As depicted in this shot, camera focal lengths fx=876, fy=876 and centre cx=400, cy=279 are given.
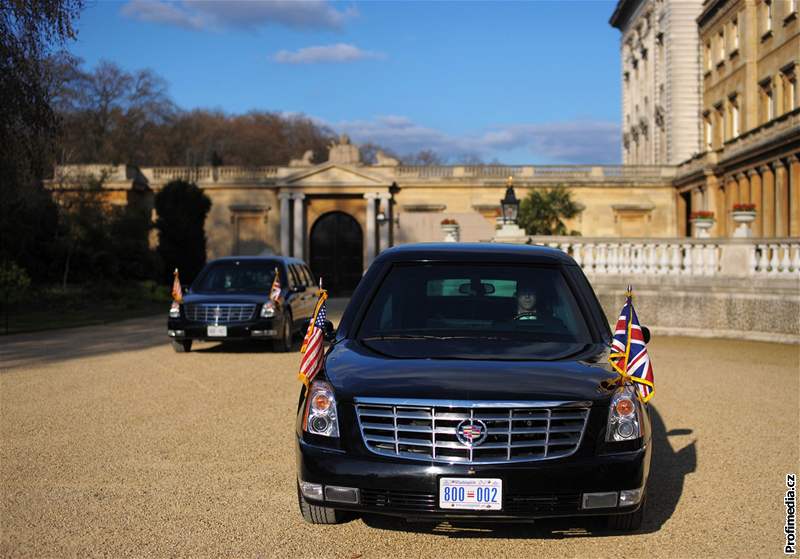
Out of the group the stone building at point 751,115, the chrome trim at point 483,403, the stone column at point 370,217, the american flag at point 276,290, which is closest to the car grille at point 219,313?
the american flag at point 276,290

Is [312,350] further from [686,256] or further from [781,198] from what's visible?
[781,198]

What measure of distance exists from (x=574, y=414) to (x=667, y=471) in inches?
110

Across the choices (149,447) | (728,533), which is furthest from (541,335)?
(149,447)

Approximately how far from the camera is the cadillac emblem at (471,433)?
4.70 meters

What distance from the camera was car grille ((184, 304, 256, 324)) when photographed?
15.8 metres

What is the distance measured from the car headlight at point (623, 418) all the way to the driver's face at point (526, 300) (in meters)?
1.21

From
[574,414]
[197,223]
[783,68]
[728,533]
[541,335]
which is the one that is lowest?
[728,533]

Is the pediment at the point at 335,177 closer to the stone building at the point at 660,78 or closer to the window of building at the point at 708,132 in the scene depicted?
the stone building at the point at 660,78

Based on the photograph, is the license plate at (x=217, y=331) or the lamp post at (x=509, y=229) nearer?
the license plate at (x=217, y=331)

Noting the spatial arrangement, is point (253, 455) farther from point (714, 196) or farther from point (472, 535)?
point (714, 196)

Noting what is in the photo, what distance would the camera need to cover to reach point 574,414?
4.81 meters

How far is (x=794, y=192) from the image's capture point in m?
33.3

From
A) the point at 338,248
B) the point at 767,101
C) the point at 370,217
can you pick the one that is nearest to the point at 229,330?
the point at 767,101

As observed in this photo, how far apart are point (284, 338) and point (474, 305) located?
35.1ft
